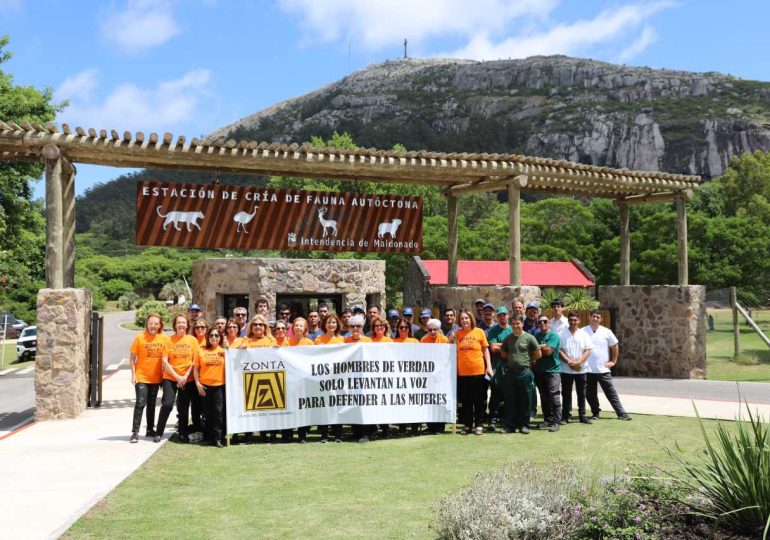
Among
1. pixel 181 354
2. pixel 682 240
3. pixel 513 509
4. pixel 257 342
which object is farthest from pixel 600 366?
pixel 682 240

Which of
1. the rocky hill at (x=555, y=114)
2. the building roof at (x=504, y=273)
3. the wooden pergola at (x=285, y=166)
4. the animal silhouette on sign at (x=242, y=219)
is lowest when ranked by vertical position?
the building roof at (x=504, y=273)

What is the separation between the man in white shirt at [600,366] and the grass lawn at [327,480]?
2.00 ft

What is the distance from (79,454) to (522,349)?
19.8ft

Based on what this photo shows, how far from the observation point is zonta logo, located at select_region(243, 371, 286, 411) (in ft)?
31.4

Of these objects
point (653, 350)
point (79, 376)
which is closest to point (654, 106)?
point (653, 350)

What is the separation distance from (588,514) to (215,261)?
11748mm

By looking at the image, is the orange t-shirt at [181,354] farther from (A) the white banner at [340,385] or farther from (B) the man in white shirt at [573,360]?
(B) the man in white shirt at [573,360]

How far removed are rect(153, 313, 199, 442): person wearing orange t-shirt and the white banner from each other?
0.58 metres

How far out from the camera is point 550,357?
10.6 m

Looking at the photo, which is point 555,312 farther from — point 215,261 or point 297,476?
point 215,261

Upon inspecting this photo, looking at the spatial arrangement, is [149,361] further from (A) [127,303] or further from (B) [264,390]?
(A) [127,303]

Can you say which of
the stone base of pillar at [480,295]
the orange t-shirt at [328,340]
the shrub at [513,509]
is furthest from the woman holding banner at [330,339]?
the stone base of pillar at [480,295]

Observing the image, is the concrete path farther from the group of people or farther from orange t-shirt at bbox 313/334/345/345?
orange t-shirt at bbox 313/334/345/345

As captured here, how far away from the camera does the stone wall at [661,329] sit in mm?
17875
